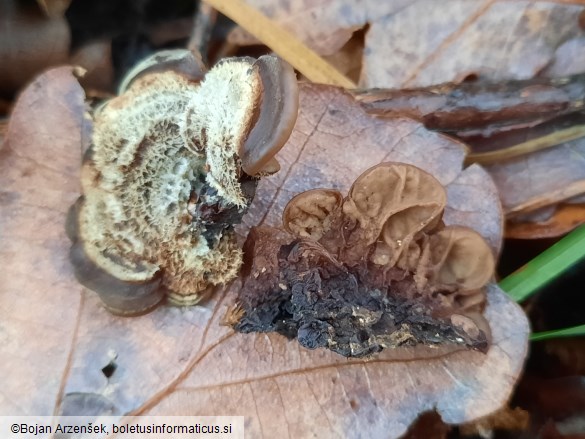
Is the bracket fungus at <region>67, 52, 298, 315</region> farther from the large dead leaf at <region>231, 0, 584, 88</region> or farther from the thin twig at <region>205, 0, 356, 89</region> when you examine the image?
the large dead leaf at <region>231, 0, 584, 88</region>

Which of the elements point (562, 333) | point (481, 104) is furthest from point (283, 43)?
point (562, 333)

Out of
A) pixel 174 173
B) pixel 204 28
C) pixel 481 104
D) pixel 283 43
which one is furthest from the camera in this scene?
pixel 204 28

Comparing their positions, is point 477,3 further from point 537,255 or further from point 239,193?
point 239,193

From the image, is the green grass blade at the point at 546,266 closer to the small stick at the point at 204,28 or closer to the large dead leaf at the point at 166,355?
the large dead leaf at the point at 166,355

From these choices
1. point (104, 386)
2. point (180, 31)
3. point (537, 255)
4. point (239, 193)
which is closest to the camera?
point (239, 193)

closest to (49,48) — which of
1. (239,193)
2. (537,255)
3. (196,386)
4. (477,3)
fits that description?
(239,193)

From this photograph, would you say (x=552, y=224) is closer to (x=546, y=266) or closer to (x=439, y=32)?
(x=546, y=266)
